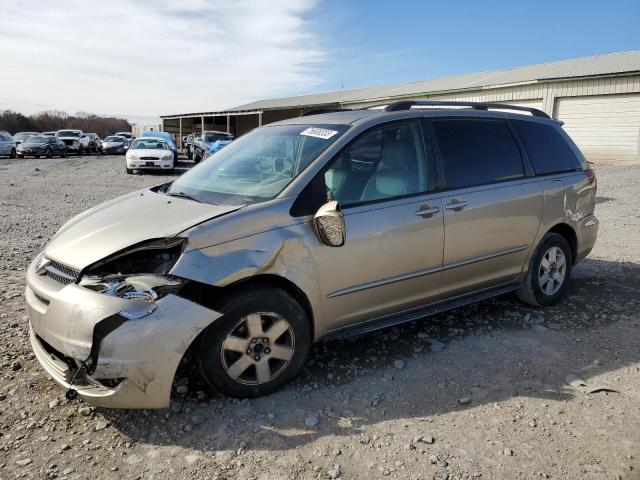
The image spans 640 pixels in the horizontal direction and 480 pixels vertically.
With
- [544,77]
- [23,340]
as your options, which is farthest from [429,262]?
[544,77]

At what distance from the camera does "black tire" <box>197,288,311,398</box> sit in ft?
9.70

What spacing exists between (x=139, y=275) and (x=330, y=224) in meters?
1.15

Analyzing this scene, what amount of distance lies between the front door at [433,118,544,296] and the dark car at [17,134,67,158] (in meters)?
31.3

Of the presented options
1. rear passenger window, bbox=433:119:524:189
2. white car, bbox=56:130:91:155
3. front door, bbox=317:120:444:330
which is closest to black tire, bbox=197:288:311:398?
front door, bbox=317:120:444:330

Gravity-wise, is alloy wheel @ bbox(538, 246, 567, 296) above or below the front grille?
below

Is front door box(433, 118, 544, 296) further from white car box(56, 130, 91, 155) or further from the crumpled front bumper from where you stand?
white car box(56, 130, 91, 155)

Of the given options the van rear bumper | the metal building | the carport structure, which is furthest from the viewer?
→ the carport structure

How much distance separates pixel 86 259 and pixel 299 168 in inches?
56.0

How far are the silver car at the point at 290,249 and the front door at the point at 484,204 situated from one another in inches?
0.5

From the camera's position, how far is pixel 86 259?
2957 mm

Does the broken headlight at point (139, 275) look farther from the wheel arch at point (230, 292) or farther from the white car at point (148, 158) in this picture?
the white car at point (148, 158)

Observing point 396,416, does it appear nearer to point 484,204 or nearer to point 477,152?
point 484,204

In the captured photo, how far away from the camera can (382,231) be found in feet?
11.4

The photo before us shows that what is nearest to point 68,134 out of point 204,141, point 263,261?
point 204,141
